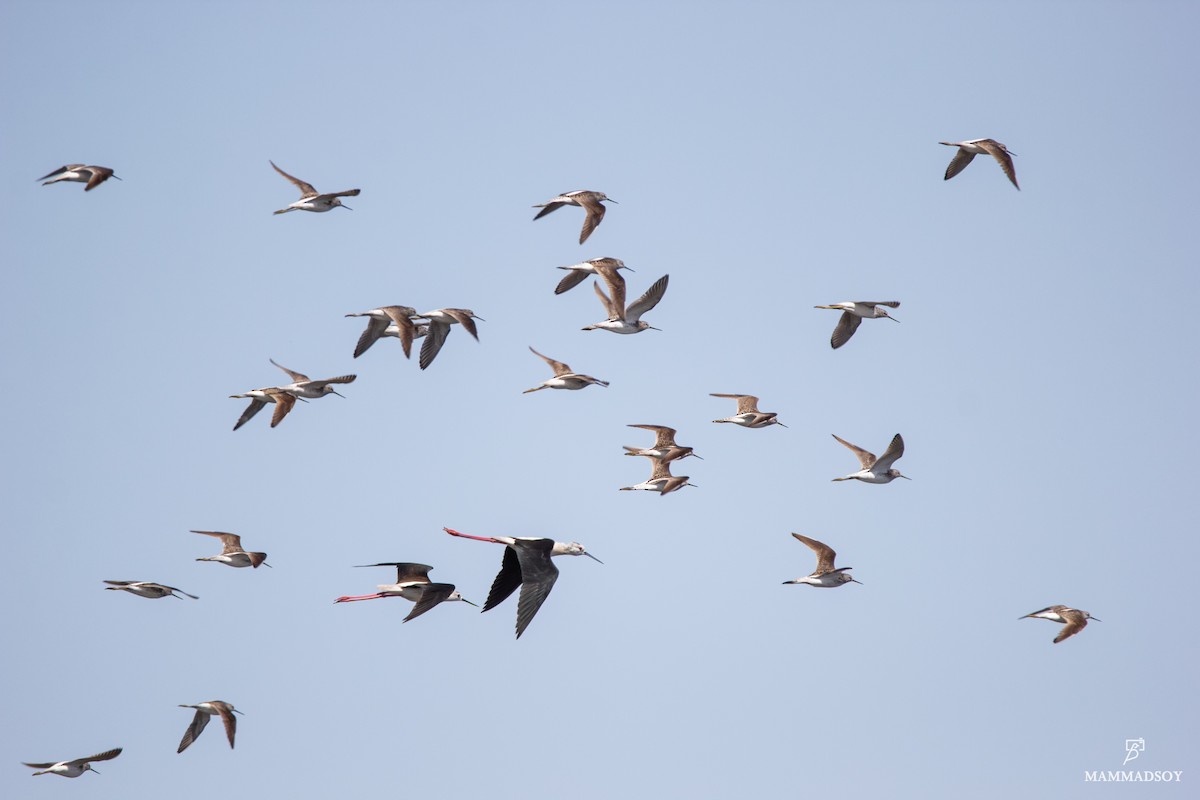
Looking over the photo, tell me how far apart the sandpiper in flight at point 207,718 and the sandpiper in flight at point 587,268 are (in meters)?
11.0

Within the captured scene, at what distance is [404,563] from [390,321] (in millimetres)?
5629

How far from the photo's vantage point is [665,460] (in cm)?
4044

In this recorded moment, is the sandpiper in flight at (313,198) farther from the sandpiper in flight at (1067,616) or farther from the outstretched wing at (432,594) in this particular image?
the sandpiper in flight at (1067,616)

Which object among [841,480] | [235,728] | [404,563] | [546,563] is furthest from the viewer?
[841,480]

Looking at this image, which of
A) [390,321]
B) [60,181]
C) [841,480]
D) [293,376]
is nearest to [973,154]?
[841,480]

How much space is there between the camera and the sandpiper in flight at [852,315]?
38219mm

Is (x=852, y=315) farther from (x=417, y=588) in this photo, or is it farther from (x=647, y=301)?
(x=417, y=588)

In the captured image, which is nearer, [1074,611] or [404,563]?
[404,563]

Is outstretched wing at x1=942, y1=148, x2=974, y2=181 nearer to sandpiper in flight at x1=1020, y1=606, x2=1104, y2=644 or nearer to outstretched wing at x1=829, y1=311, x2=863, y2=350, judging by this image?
outstretched wing at x1=829, y1=311, x2=863, y2=350

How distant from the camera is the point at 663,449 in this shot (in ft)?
133

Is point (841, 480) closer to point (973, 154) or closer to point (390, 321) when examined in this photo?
point (973, 154)

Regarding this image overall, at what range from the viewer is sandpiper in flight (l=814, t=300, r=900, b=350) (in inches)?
1505

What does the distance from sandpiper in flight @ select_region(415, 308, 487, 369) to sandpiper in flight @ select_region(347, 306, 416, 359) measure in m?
0.58

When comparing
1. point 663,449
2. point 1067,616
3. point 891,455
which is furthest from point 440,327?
point 1067,616
